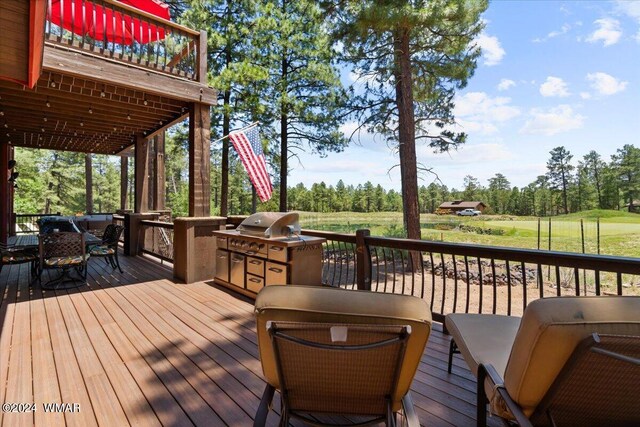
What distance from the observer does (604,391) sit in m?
1.13

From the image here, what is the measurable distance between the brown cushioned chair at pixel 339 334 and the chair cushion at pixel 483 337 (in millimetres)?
500

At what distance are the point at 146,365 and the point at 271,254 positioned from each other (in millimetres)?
1813

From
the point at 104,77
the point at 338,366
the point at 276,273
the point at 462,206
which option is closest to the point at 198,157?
the point at 104,77

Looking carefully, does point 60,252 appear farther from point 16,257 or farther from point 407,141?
point 407,141

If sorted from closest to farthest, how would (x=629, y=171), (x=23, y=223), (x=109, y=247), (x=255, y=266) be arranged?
(x=255, y=266), (x=109, y=247), (x=23, y=223), (x=629, y=171)

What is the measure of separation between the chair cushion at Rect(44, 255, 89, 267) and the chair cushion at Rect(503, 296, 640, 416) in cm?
571

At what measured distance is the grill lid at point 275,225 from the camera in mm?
4055

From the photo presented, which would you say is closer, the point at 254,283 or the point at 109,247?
the point at 254,283

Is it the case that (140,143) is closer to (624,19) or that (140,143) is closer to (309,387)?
(309,387)

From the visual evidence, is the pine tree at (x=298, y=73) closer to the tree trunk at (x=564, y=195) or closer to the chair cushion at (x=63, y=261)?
the chair cushion at (x=63, y=261)

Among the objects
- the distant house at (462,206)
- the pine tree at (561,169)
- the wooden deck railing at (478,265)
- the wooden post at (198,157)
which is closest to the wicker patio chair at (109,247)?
the wooden post at (198,157)

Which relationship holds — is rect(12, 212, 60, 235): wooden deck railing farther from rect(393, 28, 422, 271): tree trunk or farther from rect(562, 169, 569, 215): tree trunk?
rect(562, 169, 569, 215): tree trunk

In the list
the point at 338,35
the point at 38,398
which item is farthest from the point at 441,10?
the point at 38,398

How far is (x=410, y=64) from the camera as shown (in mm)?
8500
